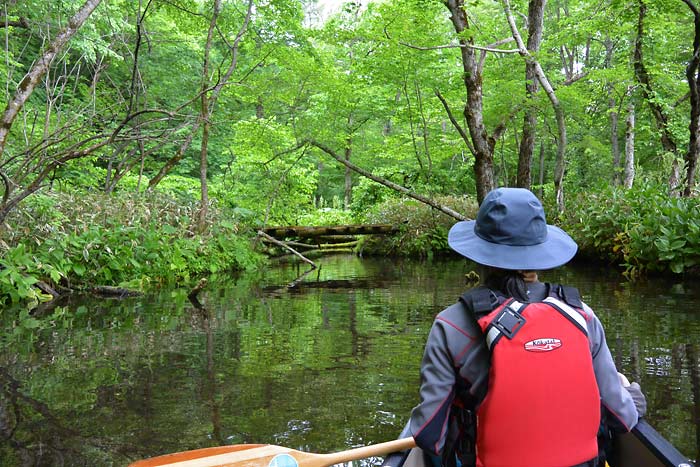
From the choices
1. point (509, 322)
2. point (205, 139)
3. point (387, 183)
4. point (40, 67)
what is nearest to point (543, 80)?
point (387, 183)

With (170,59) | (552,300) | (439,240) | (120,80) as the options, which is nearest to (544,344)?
(552,300)

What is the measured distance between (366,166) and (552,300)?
71.9ft

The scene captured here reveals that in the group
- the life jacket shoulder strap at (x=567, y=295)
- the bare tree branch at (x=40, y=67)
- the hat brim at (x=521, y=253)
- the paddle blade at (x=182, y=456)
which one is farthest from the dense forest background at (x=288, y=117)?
the life jacket shoulder strap at (x=567, y=295)

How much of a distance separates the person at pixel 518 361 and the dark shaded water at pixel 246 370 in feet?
4.31

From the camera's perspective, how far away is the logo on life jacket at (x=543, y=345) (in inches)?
63.6

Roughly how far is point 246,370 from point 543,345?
10.00 ft

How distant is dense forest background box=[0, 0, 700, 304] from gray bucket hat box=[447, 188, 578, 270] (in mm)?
4561

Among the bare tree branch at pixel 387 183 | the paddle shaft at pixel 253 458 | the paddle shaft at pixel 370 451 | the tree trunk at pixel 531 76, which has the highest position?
the tree trunk at pixel 531 76

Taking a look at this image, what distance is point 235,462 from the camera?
2264 millimetres

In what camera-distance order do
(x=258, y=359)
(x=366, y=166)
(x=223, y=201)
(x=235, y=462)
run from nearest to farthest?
(x=235, y=462) < (x=258, y=359) < (x=223, y=201) < (x=366, y=166)

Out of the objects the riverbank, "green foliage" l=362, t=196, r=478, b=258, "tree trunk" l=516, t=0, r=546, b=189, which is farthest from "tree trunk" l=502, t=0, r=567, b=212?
"green foliage" l=362, t=196, r=478, b=258

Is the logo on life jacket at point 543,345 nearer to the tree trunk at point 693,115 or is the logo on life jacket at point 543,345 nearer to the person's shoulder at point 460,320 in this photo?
the person's shoulder at point 460,320

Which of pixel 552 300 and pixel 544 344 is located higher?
pixel 552 300

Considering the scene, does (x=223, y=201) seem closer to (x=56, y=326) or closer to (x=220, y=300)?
(x=220, y=300)
